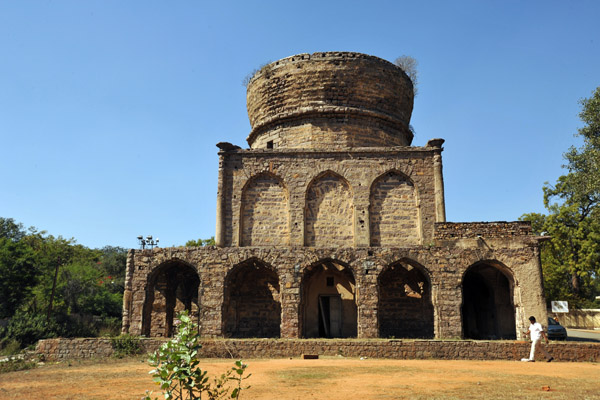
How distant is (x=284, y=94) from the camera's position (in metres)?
19.7

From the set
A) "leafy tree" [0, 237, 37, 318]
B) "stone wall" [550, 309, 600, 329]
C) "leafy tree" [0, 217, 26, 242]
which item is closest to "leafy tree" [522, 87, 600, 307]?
"stone wall" [550, 309, 600, 329]

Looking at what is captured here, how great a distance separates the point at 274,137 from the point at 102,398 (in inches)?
563

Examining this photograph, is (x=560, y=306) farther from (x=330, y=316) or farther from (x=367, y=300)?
(x=367, y=300)

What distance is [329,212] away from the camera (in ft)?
57.5

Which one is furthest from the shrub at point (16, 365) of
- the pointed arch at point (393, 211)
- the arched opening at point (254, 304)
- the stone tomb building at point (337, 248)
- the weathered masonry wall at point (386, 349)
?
the pointed arch at point (393, 211)

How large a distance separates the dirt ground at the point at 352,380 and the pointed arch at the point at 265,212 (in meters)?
6.13

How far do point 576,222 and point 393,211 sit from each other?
20.3 metres

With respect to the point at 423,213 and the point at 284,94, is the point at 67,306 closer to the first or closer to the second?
the point at 284,94

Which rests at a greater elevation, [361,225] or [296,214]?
[296,214]

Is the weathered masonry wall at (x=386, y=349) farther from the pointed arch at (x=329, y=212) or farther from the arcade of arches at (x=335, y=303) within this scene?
the pointed arch at (x=329, y=212)

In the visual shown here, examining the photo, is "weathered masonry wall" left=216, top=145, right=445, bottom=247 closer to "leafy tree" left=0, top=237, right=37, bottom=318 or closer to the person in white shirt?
the person in white shirt

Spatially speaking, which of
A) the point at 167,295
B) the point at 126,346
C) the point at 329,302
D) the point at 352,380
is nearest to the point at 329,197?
the point at 329,302

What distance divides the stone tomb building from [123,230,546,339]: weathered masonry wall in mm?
37

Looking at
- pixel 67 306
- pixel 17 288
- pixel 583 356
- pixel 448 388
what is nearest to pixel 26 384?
pixel 448 388
